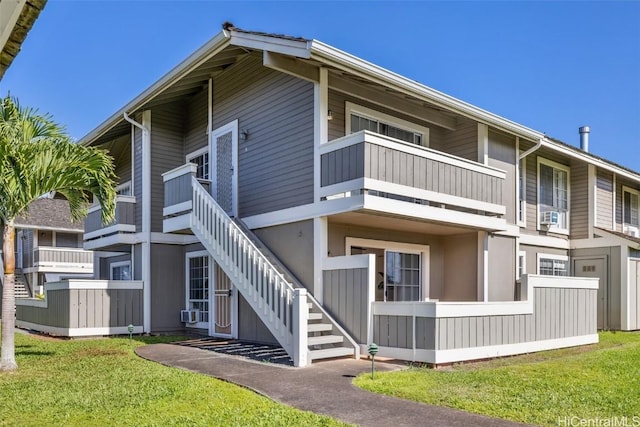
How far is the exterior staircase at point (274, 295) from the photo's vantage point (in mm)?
8711

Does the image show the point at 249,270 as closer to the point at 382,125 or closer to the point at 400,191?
the point at 400,191

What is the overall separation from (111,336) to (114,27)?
7.88 m

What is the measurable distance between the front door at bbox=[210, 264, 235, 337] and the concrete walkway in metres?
2.57

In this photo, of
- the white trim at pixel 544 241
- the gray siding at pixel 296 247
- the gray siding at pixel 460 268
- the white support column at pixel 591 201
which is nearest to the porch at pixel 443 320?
the gray siding at pixel 296 247

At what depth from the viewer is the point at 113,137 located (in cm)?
1692

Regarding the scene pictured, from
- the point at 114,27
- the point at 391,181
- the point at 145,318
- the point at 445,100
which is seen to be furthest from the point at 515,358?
the point at 114,27

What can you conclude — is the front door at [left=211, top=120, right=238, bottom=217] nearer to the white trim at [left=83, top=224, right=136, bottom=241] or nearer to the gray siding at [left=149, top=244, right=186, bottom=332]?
the gray siding at [left=149, top=244, right=186, bottom=332]

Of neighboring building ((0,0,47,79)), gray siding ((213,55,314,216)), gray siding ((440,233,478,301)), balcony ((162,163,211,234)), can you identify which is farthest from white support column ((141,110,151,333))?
neighboring building ((0,0,47,79))

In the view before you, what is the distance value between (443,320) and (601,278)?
32.4ft

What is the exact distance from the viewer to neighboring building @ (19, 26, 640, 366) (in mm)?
9383

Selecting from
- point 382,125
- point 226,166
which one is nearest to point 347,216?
point 382,125

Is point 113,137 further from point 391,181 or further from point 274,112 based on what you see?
point 391,181

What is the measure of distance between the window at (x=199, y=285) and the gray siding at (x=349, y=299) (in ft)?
15.0

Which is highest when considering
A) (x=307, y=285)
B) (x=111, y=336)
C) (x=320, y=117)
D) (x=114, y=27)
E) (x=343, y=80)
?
(x=114, y=27)
